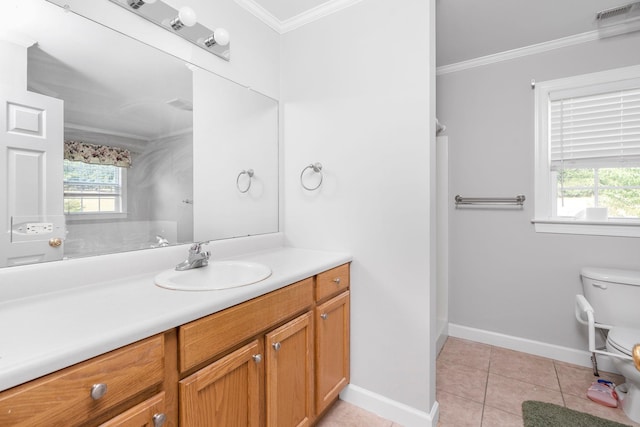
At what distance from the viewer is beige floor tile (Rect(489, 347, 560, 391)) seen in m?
2.02

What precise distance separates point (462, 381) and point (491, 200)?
55.1 inches

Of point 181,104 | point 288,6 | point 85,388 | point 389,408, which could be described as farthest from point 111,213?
point 389,408

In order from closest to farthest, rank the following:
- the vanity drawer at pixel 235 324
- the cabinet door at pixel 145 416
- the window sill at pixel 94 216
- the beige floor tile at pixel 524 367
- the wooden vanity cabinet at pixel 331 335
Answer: the cabinet door at pixel 145 416, the vanity drawer at pixel 235 324, the window sill at pixel 94 216, the wooden vanity cabinet at pixel 331 335, the beige floor tile at pixel 524 367

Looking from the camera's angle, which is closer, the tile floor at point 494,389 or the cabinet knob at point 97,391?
the cabinet knob at point 97,391

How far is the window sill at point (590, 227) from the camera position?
203 cm

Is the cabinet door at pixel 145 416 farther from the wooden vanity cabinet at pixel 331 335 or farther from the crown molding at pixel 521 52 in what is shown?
the crown molding at pixel 521 52

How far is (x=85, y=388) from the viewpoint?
2.18 feet

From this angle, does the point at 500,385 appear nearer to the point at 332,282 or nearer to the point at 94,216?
the point at 332,282

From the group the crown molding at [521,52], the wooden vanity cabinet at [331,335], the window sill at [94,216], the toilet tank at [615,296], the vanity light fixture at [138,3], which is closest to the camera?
the window sill at [94,216]

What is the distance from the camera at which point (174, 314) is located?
33.0 inches

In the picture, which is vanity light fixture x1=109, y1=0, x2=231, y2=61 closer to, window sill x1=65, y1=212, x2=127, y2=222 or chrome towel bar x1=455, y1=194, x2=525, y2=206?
window sill x1=65, y1=212, x2=127, y2=222

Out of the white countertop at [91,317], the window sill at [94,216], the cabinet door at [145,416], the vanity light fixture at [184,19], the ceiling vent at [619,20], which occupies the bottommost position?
the cabinet door at [145,416]

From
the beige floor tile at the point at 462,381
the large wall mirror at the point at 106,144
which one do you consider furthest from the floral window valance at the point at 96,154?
the beige floor tile at the point at 462,381

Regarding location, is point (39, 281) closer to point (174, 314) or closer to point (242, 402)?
point (174, 314)
